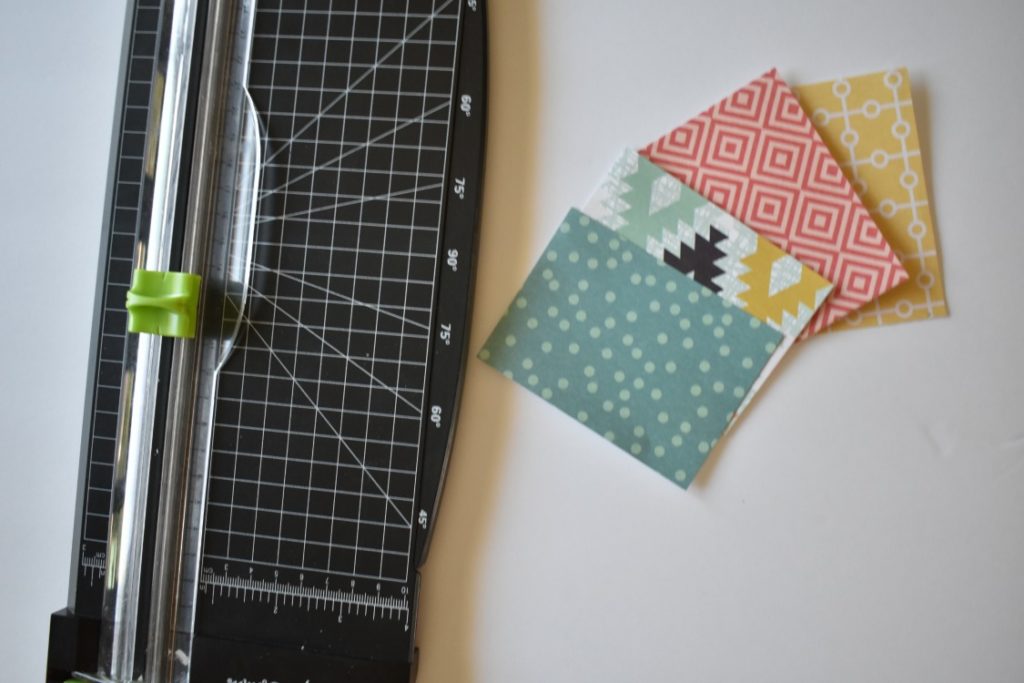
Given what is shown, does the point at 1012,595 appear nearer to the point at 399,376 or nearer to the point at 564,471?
the point at 564,471

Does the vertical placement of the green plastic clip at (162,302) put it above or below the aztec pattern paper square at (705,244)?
below

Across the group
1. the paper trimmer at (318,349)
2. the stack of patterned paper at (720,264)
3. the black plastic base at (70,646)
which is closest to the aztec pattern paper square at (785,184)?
the stack of patterned paper at (720,264)

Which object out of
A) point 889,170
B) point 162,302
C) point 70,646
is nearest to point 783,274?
point 889,170

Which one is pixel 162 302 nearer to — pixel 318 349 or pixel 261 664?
pixel 318 349

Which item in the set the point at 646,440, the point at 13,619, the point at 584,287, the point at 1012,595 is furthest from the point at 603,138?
the point at 13,619

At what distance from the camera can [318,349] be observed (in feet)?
2.76

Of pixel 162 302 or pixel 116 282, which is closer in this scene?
pixel 162 302

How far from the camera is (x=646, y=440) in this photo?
0.82 m

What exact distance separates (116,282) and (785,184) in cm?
72

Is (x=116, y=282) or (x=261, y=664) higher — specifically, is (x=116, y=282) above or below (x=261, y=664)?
above

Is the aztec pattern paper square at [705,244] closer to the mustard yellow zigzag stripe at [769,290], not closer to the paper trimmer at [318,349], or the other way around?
the mustard yellow zigzag stripe at [769,290]

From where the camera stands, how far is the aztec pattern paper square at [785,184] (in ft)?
2.60

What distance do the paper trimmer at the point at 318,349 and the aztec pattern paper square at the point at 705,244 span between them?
6.1 inches

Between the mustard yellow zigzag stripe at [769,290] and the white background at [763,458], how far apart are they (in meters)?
0.05
